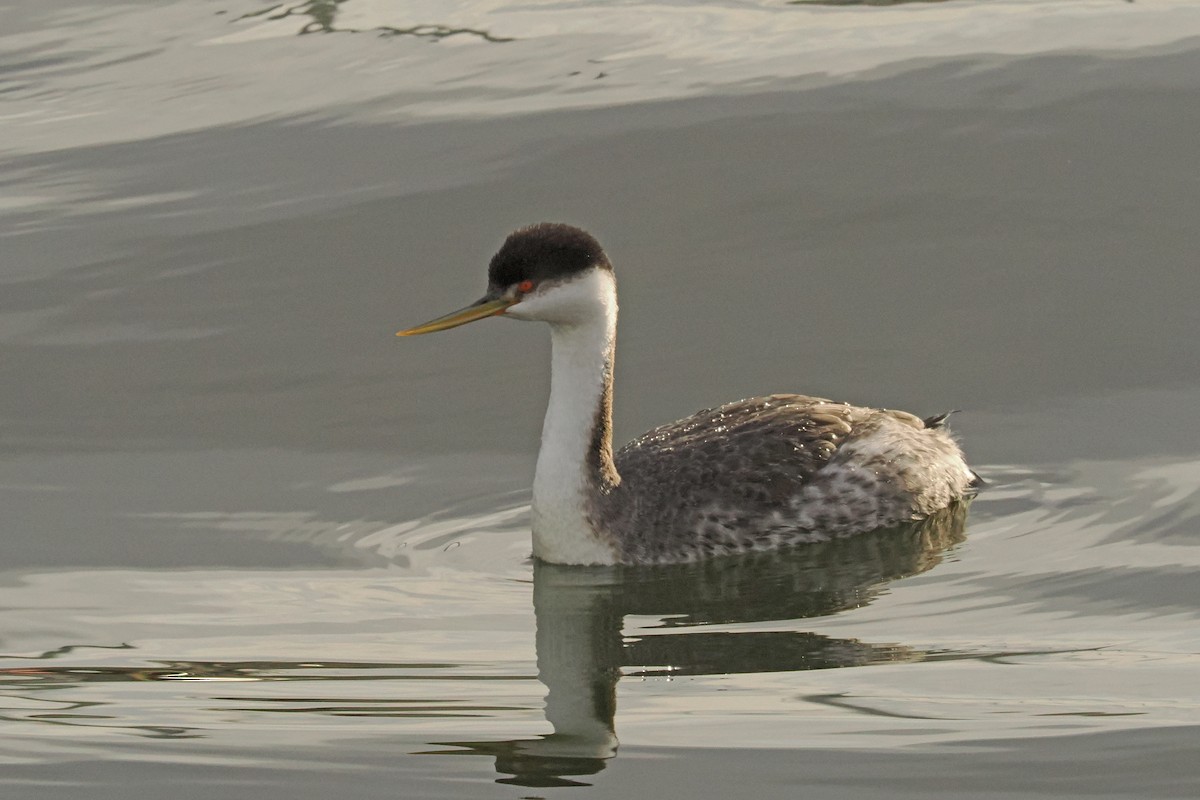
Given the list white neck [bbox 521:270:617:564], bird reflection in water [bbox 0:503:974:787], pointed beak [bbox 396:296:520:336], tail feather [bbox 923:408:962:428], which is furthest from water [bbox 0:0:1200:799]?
pointed beak [bbox 396:296:520:336]

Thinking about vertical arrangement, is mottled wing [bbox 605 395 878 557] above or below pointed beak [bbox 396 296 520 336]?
below

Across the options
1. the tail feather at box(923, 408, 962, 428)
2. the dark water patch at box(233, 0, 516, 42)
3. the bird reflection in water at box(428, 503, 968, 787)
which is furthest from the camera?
the dark water patch at box(233, 0, 516, 42)

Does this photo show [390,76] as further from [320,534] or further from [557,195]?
[320,534]

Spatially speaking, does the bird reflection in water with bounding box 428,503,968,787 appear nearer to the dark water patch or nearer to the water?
the water

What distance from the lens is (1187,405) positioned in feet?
34.4

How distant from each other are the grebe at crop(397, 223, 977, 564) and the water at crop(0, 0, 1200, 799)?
173 millimetres

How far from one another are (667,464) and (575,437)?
0.52 m

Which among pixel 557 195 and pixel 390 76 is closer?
pixel 557 195

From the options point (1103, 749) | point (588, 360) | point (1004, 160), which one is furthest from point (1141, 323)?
point (1103, 749)

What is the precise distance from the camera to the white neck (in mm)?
8938

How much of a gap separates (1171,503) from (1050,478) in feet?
2.24

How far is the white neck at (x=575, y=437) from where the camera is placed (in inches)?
352

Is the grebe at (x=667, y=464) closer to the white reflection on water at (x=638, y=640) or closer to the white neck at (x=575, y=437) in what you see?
the white neck at (x=575, y=437)

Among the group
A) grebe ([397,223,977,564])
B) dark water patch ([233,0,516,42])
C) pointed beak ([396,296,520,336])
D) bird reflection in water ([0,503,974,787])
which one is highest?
dark water patch ([233,0,516,42])
